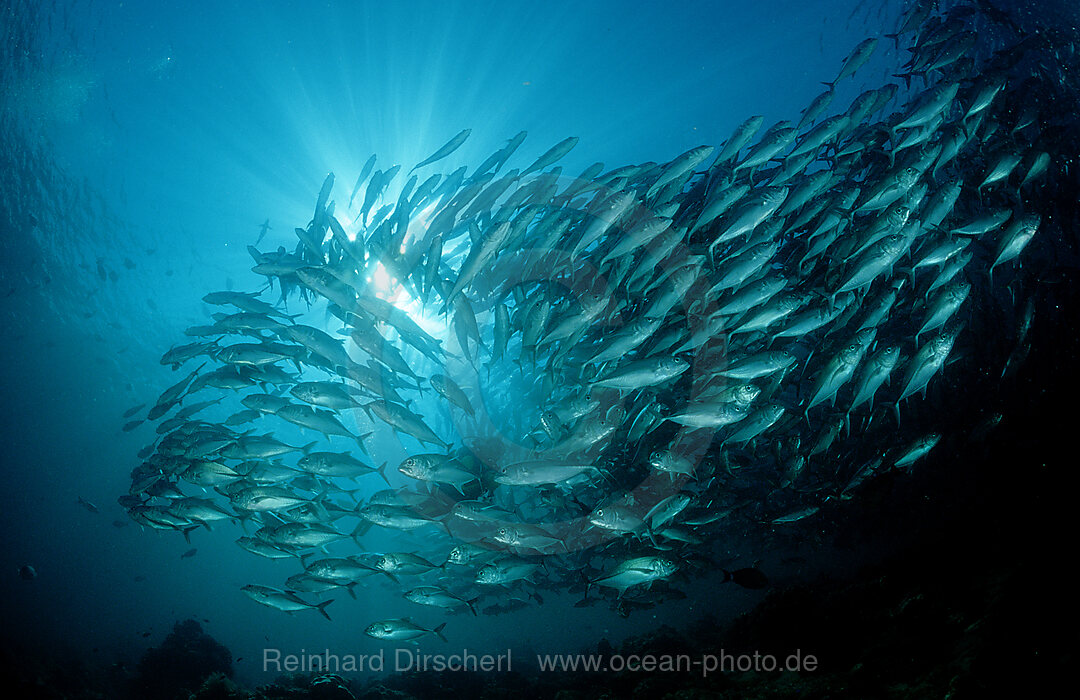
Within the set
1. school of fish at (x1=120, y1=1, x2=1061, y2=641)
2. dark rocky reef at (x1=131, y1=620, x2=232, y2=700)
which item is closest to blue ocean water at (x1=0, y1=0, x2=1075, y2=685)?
school of fish at (x1=120, y1=1, x2=1061, y2=641)

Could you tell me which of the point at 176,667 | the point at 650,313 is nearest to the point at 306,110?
the point at 650,313

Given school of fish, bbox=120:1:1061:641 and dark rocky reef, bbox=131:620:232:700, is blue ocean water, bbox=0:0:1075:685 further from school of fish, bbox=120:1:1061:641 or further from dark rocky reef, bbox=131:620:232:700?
dark rocky reef, bbox=131:620:232:700

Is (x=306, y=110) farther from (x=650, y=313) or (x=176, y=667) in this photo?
(x=176, y=667)

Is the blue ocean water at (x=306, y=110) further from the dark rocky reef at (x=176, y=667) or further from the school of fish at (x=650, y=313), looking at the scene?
the dark rocky reef at (x=176, y=667)

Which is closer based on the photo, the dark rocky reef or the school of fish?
the school of fish

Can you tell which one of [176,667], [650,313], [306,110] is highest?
[306,110]

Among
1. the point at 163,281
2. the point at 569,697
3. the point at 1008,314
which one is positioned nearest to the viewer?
the point at 569,697

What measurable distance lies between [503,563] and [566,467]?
1818 mm

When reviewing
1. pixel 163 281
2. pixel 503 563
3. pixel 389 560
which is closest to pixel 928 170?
pixel 503 563

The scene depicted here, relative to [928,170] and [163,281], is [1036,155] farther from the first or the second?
[163,281]

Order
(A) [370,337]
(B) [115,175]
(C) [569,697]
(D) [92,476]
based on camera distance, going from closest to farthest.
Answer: (A) [370,337], (C) [569,697], (B) [115,175], (D) [92,476]

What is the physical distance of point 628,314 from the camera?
18.5 feet

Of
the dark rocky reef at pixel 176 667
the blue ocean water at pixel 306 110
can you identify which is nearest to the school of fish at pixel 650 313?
the blue ocean water at pixel 306 110

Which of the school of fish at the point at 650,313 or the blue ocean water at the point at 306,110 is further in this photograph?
the blue ocean water at the point at 306,110
